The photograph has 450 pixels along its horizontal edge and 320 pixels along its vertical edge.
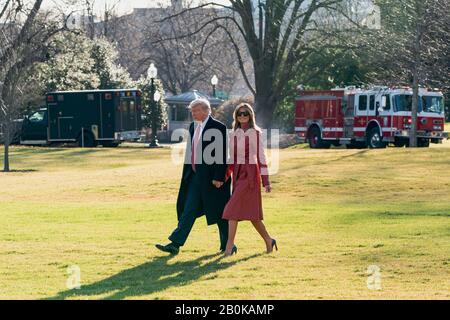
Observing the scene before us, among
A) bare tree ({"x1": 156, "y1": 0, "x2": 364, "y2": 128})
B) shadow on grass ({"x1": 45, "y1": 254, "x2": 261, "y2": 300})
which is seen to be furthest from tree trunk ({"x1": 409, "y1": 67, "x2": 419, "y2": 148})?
shadow on grass ({"x1": 45, "y1": 254, "x2": 261, "y2": 300})

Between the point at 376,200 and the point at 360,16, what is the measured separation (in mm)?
25400

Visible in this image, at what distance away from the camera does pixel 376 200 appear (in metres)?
26.3

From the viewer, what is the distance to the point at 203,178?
14.7 meters

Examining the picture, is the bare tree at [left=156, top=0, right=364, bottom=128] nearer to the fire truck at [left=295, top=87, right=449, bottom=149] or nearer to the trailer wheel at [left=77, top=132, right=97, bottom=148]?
the fire truck at [left=295, top=87, right=449, bottom=149]

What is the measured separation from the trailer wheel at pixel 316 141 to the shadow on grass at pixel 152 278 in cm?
3651

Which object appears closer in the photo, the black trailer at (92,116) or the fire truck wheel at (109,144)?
the black trailer at (92,116)

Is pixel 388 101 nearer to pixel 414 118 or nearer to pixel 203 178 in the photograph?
pixel 414 118

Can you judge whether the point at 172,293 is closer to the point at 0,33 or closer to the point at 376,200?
the point at 376,200

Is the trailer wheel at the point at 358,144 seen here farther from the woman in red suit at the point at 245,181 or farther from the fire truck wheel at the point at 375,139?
the woman in red suit at the point at 245,181

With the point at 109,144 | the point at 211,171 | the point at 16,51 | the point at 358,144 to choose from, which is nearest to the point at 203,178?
the point at 211,171

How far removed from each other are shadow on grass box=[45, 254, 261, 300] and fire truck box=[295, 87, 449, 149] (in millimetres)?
32156

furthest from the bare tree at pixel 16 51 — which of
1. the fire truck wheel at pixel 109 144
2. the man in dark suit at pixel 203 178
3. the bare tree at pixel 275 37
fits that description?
the man in dark suit at pixel 203 178

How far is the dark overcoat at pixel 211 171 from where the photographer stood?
1455 cm
